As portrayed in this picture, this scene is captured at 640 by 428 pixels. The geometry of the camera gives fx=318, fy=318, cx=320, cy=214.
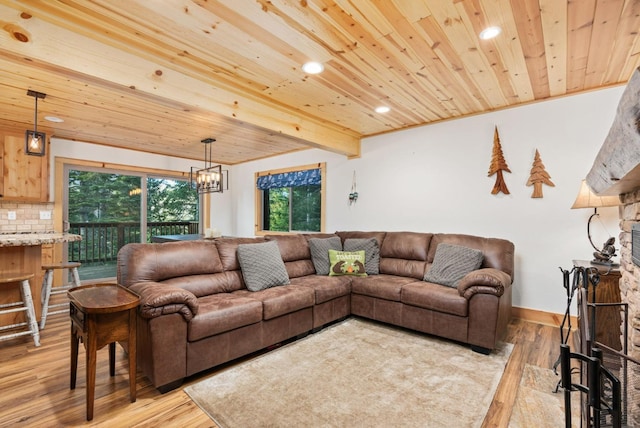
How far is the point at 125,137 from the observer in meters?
4.91

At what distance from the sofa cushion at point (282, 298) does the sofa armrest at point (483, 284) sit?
142cm

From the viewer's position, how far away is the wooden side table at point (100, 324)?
1.86 meters

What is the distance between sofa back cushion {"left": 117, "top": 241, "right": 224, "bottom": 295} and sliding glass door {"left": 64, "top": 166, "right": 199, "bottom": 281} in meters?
3.35

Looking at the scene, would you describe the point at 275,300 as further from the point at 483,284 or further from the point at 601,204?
the point at 601,204

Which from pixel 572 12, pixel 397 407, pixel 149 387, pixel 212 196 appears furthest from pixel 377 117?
pixel 212 196

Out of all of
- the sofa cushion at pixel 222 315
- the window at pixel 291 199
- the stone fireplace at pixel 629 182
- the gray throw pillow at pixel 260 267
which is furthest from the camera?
the window at pixel 291 199

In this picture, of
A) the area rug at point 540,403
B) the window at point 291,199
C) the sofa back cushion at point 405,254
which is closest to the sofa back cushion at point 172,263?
the sofa back cushion at point 405,254

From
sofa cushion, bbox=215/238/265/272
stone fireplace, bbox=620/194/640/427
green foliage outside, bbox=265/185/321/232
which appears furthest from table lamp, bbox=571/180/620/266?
green foliage outside, bbox=265/185/321/232

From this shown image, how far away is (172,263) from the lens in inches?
110

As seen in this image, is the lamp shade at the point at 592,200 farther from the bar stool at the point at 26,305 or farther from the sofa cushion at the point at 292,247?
the bar stool at the point at 26,305

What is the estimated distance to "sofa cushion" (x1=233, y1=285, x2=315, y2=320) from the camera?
2.75 metres

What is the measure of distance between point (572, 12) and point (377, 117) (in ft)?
7.33

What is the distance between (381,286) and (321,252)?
2.98ft

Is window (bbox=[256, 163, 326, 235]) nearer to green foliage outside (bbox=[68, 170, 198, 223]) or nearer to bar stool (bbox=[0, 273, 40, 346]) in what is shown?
green foliage outside (bbox=[68, 170, 198, 223])
